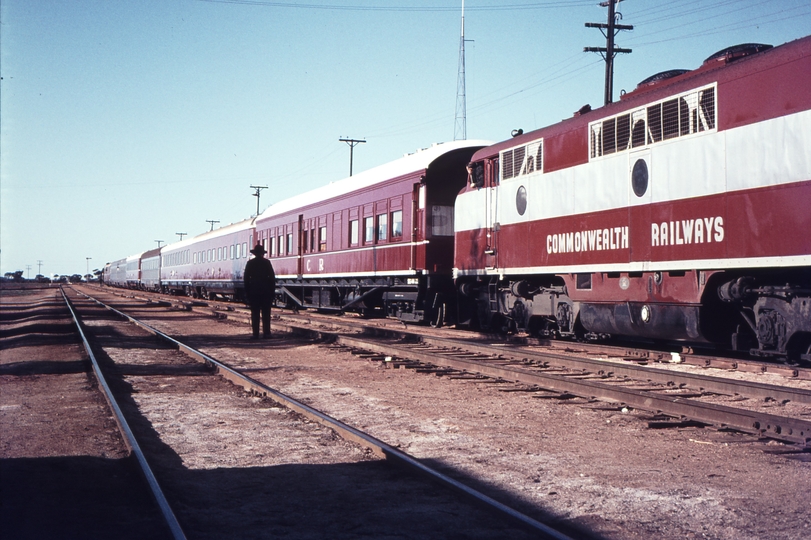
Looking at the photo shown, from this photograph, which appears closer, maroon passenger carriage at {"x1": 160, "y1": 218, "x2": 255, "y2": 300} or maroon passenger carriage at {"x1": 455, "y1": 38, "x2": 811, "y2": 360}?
maroon passenger carriage at {"x1": 455, "y1": 38, "x2": 811, "y2": 360}

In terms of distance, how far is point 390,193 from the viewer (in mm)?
19281

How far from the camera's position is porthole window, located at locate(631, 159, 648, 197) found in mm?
10836

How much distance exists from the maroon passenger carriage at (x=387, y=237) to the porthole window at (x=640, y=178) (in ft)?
22.8

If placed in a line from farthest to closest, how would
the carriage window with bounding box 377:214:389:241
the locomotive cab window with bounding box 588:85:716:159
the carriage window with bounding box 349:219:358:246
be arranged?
the carriage window with bounding box 349:219:358:246 < the carriage window with bounding box 377:214:389:241 < the locomotive cab window with bounding box 588:85:716:159

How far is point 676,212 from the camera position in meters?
10.3

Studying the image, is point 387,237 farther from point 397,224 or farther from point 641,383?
point 641,383

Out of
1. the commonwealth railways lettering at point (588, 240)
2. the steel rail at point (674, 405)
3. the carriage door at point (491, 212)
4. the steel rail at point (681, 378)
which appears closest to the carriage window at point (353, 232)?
the carriage door at point (491, 212)

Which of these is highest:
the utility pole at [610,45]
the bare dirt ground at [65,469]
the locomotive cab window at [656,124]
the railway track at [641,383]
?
the utility pole at [610,45]

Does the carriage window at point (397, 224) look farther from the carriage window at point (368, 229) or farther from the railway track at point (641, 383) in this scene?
the railway track at point (641, 383)

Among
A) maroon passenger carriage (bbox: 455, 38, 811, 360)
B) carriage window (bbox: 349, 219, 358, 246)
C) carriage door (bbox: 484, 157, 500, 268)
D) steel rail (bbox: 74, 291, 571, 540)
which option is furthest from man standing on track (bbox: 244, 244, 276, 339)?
steel rail (bbox: 74, 291, 571, 540)

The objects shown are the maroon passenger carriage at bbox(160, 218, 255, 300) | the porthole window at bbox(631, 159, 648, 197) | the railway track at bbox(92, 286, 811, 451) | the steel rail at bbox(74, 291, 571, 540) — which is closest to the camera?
the steel rail at bbox(74, 291, 571, 540)

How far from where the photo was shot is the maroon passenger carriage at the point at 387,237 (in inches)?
691

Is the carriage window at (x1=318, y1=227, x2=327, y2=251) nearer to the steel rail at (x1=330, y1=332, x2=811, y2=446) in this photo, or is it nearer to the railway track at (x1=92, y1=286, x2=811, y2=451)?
the railway track at (x1=92, y1=286, x2=811, y2=451)

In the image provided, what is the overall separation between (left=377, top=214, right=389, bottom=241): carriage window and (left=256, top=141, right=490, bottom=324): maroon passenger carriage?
3 centimetres
